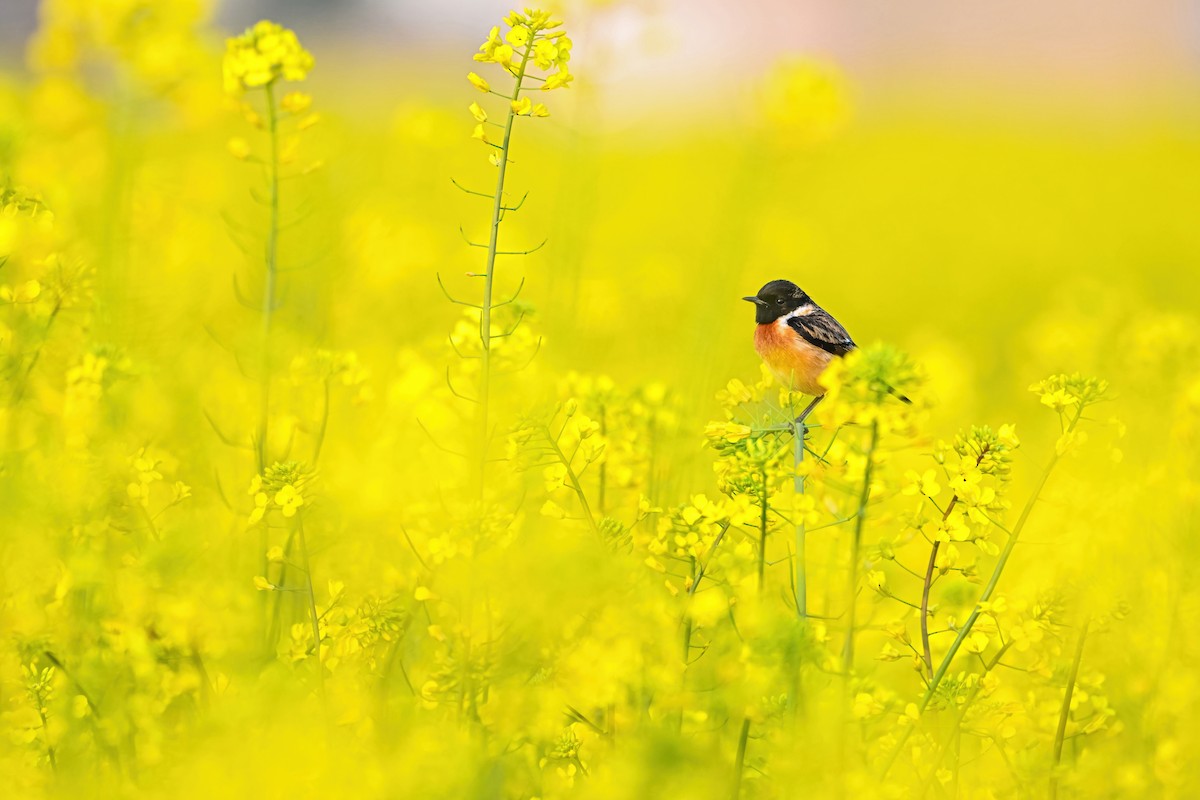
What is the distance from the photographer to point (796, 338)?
2631mm

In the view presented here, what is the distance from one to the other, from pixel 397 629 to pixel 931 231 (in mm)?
10455

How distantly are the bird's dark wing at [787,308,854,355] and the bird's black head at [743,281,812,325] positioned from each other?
0.08m

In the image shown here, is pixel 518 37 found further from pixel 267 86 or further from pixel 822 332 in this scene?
pixel 822 332

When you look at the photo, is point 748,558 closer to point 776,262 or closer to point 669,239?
point 776,262

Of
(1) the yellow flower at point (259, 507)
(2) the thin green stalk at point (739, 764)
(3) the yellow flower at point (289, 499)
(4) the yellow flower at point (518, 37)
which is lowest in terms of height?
(1) the yellow flower at point (259, 507)

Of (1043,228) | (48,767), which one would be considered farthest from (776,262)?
(48,767)

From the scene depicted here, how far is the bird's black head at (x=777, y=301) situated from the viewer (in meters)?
2.81

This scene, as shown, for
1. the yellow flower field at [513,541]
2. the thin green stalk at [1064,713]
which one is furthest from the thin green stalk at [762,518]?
the thin green stalk at [1064,713]

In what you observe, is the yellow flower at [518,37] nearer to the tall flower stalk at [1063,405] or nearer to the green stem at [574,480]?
the green stem at [574,480]

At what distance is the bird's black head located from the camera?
111 inches

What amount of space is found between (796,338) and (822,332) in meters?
0.07

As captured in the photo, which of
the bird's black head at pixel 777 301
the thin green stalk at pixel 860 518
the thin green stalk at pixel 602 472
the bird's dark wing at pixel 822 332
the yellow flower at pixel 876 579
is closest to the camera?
the thin green stalk at pixel 860 518

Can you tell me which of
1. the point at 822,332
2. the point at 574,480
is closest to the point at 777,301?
the point at 822,332

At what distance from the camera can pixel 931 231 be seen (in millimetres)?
11641
